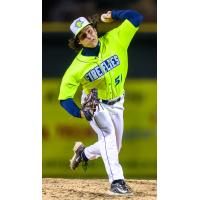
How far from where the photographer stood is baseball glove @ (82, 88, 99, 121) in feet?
20.2

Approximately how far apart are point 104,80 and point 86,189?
513 millimetres

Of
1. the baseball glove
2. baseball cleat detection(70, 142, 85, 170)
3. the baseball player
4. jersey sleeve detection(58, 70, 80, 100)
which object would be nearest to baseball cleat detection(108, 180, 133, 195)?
the baseball player

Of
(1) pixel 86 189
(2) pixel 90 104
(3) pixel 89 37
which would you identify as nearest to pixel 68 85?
(2) pixel 90 104

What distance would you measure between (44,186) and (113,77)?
1.96 feet

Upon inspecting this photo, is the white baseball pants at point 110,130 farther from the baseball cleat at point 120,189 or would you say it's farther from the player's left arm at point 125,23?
the player's left arm at point 125,23

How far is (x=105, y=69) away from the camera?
6129 millimetres

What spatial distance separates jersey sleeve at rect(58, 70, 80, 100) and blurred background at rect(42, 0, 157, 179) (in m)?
0.02

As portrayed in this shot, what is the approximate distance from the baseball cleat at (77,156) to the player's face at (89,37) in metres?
0.46

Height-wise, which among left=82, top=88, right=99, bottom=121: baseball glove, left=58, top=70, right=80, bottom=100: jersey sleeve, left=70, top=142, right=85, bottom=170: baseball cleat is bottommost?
left=70, top=142, right=85, bottom=170: baseball cleat

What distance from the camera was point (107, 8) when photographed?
615cm

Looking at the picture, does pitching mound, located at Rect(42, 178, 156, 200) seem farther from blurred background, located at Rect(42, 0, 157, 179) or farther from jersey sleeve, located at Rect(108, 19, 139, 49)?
jersey sleeve, located at Rect(108, 19, 139, 49)

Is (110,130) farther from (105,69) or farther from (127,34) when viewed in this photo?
(127,34)
